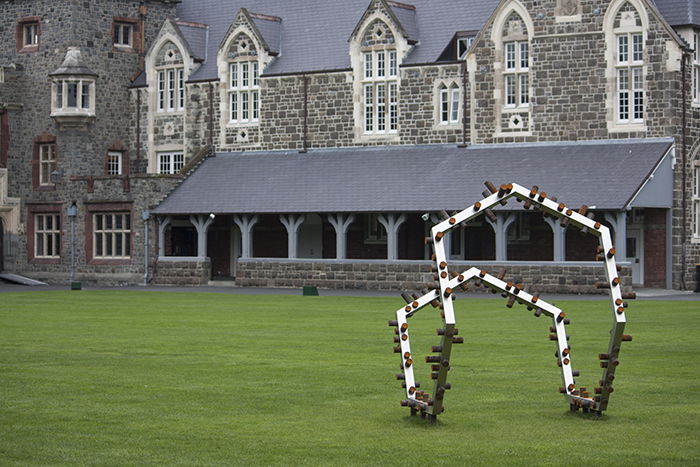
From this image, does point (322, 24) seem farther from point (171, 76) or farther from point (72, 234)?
point (72, 234)

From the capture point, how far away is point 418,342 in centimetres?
2136

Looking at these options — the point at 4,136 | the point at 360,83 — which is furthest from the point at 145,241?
the point at 360,83

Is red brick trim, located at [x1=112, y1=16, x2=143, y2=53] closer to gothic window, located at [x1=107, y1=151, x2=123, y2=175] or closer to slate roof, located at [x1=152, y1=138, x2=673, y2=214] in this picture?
gothic window, located at [x1=107, y1=151, x2=123, y2=175]

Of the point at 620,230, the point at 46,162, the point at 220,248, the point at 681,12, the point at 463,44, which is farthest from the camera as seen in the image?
the point at 46,162

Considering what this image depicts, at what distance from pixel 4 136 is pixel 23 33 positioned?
3812 millimetres

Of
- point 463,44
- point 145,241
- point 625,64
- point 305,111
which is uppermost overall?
point 463,44

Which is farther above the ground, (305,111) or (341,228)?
(305,111)

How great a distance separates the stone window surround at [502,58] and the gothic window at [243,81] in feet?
30.1

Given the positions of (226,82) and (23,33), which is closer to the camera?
(226,82)

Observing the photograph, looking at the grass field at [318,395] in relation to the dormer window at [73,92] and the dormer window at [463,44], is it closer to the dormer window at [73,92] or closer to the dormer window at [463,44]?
the dormer window at [463,44]

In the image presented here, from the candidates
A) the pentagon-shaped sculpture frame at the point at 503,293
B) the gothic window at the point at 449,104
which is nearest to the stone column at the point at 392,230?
the gothic window at the point at 449,104

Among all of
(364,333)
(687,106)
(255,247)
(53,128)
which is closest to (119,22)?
(53,128)

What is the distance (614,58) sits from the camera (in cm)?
4066

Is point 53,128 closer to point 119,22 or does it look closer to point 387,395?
point 119,22
